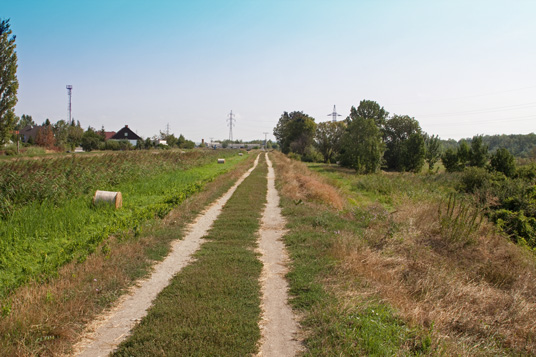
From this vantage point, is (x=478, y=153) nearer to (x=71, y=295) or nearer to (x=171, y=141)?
(x=71, y=295)

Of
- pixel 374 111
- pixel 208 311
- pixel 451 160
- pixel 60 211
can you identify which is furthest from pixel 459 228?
pixel 374 111

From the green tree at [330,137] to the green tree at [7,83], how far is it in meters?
52.7

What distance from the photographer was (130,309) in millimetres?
5098

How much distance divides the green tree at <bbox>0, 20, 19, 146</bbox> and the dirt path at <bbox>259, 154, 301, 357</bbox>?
1177 inches

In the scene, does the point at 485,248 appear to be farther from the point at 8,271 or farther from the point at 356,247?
the point at 8,271

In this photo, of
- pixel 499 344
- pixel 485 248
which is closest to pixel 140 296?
pixel 499 344

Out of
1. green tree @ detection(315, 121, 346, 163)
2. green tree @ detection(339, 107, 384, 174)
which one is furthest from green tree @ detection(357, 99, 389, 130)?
green tree @ detection(339, 107, 384, 174)

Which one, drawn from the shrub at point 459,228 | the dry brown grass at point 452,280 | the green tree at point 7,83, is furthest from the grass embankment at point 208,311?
the green tree at point 7,83

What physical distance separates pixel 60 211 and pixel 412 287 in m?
10.1

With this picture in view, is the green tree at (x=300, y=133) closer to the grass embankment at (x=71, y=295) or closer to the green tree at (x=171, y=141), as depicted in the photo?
the green tree at (x=171, y=141)

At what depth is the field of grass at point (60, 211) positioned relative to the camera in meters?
7.11

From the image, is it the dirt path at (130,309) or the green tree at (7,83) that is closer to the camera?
the dirt path at (130,309)

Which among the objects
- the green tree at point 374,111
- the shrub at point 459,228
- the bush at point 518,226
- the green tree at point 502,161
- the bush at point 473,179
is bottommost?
the bush at point 518,226

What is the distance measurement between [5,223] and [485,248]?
12501 mm
